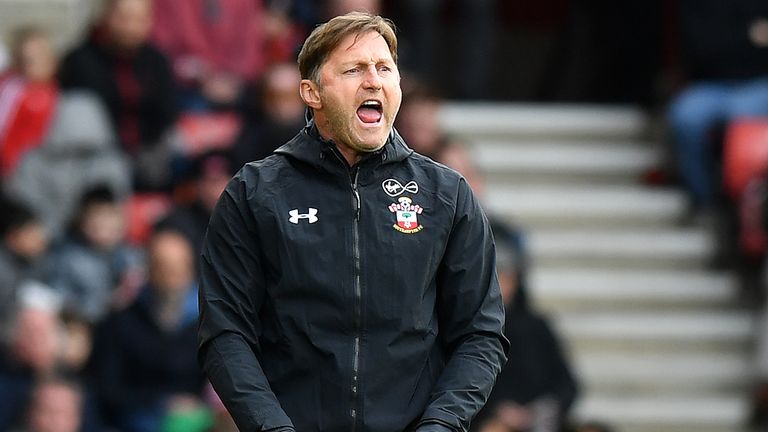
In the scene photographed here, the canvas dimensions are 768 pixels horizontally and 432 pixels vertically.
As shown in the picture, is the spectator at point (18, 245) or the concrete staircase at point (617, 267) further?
the concrete staircase at point (617, 267)

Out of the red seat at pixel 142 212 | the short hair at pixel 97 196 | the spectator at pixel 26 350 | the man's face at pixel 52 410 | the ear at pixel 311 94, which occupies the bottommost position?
the man's face at pixel 52 410

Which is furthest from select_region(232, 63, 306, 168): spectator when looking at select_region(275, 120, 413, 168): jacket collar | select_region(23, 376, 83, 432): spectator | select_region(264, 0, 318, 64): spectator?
select_region(275, 120, 413, 168): jacket collar

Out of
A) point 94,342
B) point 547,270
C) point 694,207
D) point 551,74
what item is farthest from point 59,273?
point 551,74

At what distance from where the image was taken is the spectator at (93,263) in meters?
10.0

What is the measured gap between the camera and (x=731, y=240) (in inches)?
462

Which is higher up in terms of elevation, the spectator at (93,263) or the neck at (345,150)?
the neck at (345,150)

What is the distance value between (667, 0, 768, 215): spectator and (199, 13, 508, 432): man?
6479mm

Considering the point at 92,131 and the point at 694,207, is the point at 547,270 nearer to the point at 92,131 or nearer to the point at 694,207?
the point at 694,207

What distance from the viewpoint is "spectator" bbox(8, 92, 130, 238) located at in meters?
10.4

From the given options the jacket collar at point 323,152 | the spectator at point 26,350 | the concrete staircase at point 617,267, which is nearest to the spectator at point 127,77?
the spectator at point 26,350

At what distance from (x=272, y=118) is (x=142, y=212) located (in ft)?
2.94

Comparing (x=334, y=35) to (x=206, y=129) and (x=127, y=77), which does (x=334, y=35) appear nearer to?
(x=127, y=77)

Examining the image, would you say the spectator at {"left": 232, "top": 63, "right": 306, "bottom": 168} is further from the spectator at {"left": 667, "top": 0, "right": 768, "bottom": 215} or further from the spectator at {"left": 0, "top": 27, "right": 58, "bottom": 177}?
the spectator at {"left": 667, "top": 0, "right": 768, "bottom": 215}

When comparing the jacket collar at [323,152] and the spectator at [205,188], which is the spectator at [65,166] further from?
the jacket collar at [323,152]
